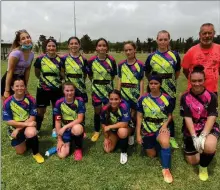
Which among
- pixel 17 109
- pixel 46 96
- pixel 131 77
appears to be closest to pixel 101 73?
pixel 131 77

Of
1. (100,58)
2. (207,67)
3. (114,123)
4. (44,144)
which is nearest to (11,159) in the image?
(44,144)

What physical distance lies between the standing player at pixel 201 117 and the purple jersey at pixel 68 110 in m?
1.87

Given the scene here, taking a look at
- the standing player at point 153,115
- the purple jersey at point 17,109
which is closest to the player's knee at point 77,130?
the purple jersey at point 17,109

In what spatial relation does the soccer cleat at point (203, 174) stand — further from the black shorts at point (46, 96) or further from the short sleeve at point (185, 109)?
the black shorts at point (46, 96)

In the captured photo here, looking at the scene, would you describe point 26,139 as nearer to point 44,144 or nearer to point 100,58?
point 44,144

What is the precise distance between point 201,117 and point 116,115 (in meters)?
1.47

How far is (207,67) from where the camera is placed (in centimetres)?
509

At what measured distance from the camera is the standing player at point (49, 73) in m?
5.78

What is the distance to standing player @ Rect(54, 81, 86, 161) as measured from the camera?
16.8 feet

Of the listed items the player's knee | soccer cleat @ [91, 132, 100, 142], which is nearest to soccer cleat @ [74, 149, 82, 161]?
the player's knee

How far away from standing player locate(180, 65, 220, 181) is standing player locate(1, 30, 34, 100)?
3063 millimetres

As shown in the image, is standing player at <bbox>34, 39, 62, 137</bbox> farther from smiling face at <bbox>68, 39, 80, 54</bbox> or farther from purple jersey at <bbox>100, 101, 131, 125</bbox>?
purple jersey at <bbox>100, 101, 131, 125</bbox>

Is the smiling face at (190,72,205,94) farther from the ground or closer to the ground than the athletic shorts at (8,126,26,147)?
farther from the ground

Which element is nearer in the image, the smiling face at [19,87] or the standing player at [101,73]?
the smiling face at [19,87]
